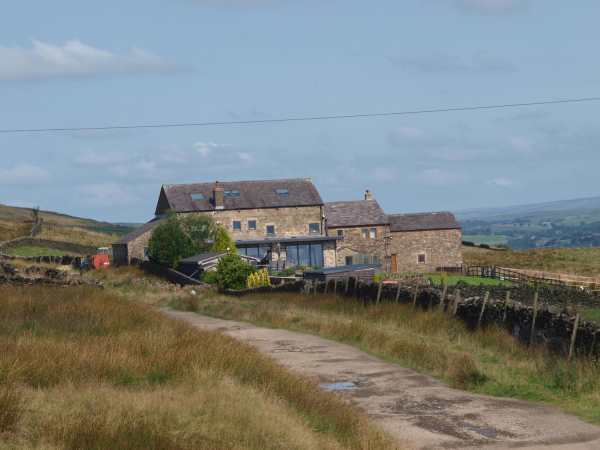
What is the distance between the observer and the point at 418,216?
225ft

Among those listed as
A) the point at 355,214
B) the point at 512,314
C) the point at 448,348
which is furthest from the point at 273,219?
the point at 448,348

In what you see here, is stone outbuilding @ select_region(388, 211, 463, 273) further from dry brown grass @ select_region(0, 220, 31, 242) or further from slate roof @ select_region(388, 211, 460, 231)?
dry brown grass @ select_region(0, 220, 31, 242)

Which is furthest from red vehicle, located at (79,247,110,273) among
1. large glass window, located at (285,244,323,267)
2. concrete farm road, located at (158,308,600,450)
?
concrete farm road, located at (158,308,600,450)

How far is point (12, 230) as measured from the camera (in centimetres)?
7500

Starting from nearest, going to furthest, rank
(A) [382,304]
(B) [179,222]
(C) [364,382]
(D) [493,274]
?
(C) [364,382]
(A) [382,304]
(B) [179,222]
(D) [493,274]

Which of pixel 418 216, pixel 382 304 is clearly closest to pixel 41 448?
pixel 382 304

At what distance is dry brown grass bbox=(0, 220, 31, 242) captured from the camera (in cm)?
6958

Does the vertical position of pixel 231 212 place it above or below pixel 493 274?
above

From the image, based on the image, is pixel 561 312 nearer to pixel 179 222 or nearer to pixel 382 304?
pixel 382 304

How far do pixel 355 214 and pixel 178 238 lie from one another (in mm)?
18463

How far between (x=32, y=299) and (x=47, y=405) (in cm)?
1074

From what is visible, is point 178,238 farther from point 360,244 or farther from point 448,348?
point 448,348

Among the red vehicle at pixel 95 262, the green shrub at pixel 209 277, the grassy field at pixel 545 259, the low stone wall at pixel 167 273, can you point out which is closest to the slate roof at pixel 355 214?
the grassy field at pixel 545 259

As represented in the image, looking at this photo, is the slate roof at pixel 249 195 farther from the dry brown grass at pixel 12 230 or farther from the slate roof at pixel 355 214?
the dry brown grass at pixel 12 230
